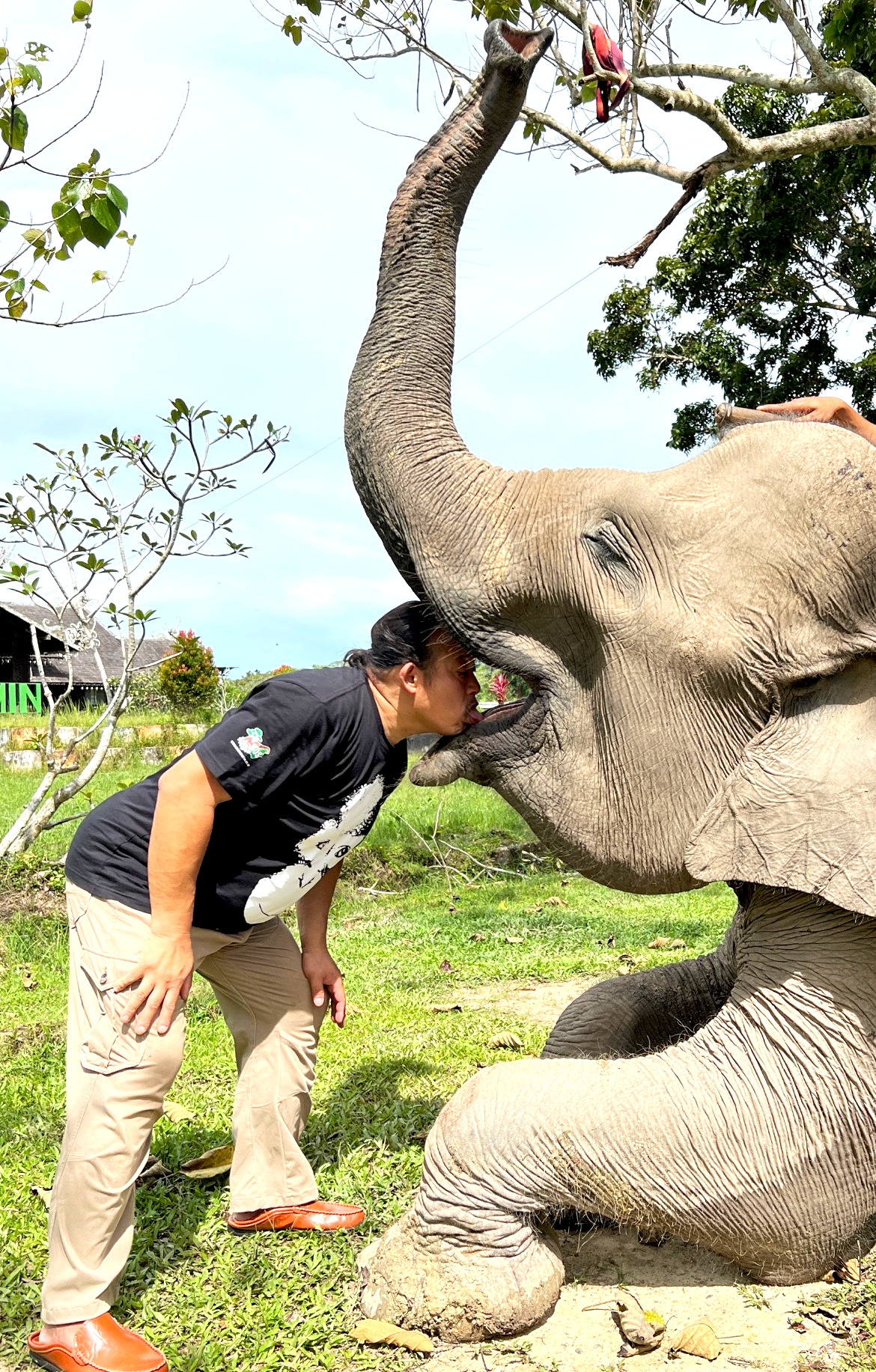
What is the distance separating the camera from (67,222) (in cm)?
345

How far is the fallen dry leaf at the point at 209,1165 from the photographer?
133 inches

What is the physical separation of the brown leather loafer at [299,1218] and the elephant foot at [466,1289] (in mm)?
556

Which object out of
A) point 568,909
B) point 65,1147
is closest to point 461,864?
point 568,909

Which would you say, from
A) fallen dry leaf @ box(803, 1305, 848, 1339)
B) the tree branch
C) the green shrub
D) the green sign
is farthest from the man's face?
the green shrub

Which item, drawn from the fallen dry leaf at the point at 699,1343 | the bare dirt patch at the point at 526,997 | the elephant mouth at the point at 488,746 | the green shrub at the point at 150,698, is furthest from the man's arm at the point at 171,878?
the green shrub at the point at 150,698

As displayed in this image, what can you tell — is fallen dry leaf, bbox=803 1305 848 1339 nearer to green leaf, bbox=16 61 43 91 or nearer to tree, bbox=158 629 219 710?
green leaf, bbox=16 61 43 91

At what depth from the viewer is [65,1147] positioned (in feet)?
8.05

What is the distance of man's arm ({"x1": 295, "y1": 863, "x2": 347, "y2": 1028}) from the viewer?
3.22 m

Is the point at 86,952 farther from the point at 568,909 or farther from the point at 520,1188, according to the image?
the point at 568,909

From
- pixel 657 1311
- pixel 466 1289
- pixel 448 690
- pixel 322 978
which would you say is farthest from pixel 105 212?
pixel 657 1311

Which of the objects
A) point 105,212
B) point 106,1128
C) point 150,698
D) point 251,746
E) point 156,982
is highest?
point 150,698

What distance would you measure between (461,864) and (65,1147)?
8.59 metres

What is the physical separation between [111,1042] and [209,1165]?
1.18 meters

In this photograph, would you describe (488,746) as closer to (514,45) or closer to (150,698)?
(514,45)
